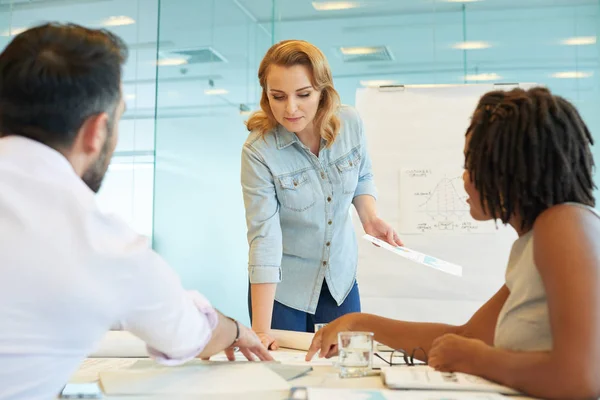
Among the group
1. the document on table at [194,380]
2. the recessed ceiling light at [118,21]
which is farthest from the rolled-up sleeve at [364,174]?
the recessed ceiling light at [118,21]

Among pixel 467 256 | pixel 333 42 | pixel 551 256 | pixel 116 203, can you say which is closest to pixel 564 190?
pixel 551 256

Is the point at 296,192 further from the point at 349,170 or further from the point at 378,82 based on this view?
the point at 378,82

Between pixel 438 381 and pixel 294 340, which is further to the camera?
pixel 294 340

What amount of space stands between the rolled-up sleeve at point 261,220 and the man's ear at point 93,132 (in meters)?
1.01

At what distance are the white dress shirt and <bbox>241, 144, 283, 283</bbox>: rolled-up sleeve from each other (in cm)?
102

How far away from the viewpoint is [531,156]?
3.60 feet

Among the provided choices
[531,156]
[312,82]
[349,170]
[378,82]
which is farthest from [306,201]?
[378,82]

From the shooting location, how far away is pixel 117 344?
1.57 metres

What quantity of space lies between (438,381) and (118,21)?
13.1 ft

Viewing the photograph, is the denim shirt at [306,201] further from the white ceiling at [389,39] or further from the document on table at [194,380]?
the white ceiling at [389,39]

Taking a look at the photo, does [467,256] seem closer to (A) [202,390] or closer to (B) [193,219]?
(B) [193,219]

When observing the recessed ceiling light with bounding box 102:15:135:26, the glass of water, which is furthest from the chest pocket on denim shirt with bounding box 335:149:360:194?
the recessed ceiling light with bounding box 102:15:135:26

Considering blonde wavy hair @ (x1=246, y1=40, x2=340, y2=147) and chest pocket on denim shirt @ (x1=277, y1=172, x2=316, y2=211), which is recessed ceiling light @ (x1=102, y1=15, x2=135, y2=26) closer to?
blonde wavy hair @ (x1=246, y1=40, x2=340, y2=147)

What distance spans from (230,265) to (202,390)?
265 cm
